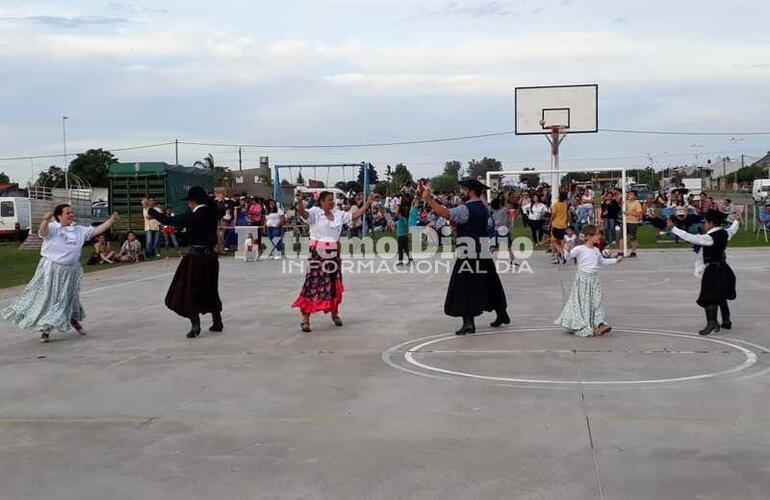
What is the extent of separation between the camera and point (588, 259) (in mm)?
9688

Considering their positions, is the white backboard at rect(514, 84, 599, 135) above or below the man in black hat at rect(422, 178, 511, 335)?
above

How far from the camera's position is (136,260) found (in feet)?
75.3

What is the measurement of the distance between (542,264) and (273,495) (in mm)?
15368

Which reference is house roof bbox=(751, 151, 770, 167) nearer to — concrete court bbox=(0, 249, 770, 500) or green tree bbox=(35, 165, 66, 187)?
green tree bbox=(35, 165, 66, 187)

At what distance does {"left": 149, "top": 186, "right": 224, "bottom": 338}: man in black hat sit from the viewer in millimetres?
9945

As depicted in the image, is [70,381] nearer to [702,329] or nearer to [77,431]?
[77,431]

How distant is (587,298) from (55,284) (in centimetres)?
621

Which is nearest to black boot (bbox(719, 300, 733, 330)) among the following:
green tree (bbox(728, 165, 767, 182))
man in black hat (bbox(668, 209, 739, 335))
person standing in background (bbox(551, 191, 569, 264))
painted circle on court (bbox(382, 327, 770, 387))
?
man in black hat (bbox(668, 209, 739, 335))

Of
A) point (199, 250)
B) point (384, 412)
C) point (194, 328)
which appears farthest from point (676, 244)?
point (384, 412)

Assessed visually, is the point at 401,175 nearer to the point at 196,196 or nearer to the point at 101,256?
the point at 101,256

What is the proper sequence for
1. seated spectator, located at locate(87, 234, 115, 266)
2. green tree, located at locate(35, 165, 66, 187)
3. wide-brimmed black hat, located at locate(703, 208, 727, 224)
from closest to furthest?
wide-brimmed black hat, located at locate(703, 208, 727, 224), seated spectator, located at locate(87, 234, 115, 266), green tree, located at locate(35, 165, 66, 187)

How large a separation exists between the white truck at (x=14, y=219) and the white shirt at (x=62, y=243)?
83.2ft

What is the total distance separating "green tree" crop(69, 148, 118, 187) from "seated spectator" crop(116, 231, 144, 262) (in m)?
49.1

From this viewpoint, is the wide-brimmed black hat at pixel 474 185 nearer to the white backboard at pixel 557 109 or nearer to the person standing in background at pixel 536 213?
the person standing in background at pixel 536 213
